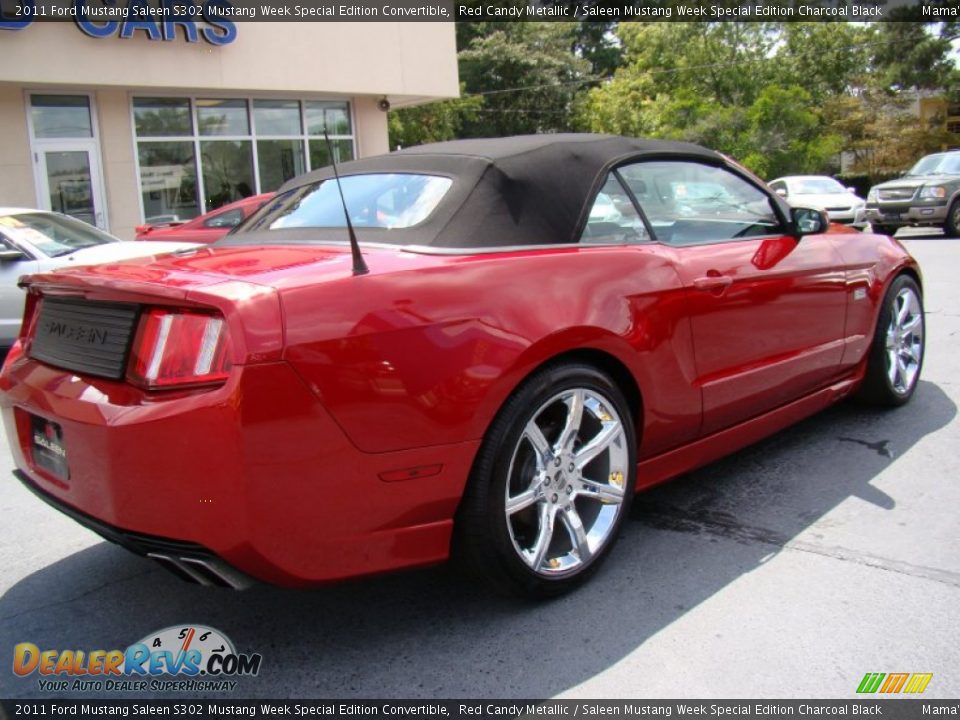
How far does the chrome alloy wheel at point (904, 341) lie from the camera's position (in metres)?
4.86

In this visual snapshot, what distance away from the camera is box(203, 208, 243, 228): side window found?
36.8 ft

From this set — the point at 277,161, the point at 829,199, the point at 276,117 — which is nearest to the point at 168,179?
the point at 277,161

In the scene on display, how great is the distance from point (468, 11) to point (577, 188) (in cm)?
4278

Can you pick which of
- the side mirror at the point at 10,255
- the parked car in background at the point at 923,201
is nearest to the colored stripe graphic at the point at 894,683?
the side mirror at the point at 10,255

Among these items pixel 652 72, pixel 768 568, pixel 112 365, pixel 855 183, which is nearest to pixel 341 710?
pixel 112 365

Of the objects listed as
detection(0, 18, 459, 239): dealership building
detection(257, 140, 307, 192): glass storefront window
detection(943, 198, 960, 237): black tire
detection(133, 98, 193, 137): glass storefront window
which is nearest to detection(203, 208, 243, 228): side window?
detection(0, 18, 459, 239): dealership building

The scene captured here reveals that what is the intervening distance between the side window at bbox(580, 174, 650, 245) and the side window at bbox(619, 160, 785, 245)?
71 mm

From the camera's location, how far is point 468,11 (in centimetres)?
4284

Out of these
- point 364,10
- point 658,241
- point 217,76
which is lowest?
point 658,241

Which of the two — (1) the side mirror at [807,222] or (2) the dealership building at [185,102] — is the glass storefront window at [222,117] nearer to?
(2) the dealership building at [185,102]

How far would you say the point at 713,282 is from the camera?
3496 millimetres

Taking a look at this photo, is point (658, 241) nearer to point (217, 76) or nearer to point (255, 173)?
point (217, 76)

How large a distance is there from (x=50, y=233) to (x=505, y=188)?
671cm

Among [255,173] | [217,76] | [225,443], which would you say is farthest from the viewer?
[255,173]
